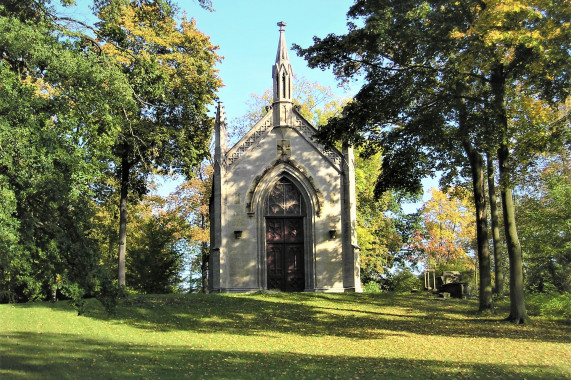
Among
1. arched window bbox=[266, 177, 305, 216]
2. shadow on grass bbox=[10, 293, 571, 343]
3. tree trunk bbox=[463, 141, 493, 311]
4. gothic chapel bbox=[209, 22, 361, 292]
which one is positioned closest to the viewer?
shadow on grass bbox=[10, 293, 571, 343]

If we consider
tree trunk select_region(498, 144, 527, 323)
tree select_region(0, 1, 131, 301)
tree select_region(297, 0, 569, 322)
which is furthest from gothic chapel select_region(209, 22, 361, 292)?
tree select_region(0, 1, 131, 301)

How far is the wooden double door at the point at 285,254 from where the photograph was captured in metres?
27.2

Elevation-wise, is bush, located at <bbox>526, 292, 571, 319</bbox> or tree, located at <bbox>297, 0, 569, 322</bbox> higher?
tree, located at <bbox>297, 0, 569, 322</bbox>

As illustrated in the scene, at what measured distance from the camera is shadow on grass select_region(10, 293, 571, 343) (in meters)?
16.9

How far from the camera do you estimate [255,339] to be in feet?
51.5

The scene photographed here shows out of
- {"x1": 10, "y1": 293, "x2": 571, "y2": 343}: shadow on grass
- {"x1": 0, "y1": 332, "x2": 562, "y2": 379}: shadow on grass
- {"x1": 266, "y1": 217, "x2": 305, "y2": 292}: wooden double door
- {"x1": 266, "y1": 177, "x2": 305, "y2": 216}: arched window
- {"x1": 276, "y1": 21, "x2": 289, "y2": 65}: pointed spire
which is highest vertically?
{"x1": 276, "y1": 21, "x2": 289, "y2": 65}: pointed spire

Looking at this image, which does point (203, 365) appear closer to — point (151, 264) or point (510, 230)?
point (510, 230)

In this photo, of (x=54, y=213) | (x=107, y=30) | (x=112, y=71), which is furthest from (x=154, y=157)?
(x=54, y=213)

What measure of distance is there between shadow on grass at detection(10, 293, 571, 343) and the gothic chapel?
2875mm

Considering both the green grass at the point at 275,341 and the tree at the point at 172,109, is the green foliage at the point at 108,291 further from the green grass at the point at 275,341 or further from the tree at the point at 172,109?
the tree at the point at 172,109

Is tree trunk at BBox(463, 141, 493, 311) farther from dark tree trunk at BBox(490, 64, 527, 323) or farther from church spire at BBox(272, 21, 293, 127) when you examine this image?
church spire at BBox(272, 21, 293, 127)

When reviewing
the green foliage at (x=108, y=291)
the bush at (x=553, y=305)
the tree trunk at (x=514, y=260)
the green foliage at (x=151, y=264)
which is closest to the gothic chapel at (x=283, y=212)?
the green foliage at (x=151, y=264)

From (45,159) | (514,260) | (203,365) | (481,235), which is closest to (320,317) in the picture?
(481,235)

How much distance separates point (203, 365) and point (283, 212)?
51.9ft
